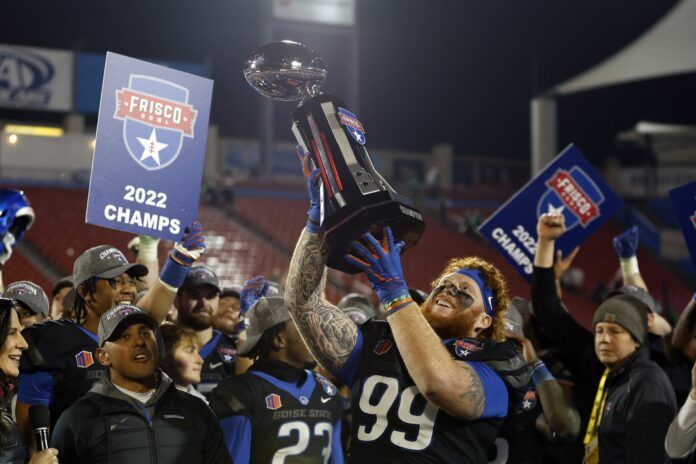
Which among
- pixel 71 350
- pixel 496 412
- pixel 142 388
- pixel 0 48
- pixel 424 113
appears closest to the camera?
pixel 496 412

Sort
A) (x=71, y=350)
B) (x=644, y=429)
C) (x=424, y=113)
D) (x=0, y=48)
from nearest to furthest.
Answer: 1. (x=71, y=350)
2. (x=644, y=429)
3. (x=0, y=48)
4. (x=424, y=113)

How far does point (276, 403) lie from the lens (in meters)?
3.41

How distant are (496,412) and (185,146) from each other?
189 cm

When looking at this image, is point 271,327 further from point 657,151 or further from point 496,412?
point 657,151

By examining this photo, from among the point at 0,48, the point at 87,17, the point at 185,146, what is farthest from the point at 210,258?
the point at 185,146

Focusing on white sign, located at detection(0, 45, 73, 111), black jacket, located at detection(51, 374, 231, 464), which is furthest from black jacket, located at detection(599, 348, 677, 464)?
white sign, located at detection(0, 45, 73, 111)

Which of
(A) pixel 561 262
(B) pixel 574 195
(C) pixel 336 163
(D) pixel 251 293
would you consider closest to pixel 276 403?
(C) pixel 336 163

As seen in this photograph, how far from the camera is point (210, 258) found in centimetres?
1709

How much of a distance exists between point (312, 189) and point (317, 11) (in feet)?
64.9

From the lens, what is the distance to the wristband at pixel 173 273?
3592 mm

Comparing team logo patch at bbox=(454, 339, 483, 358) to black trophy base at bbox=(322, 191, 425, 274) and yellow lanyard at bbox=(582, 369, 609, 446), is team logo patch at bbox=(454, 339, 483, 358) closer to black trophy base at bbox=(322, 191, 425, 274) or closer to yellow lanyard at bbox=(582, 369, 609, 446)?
black trophy base at bbox=(322, 191, 425, 274)

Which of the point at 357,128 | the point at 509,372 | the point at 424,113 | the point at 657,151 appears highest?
the point at 424,113

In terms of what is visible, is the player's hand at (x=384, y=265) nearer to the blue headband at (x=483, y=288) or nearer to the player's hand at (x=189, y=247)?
the blue headband at (x=483, y=288)

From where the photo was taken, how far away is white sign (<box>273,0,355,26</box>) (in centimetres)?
2133
